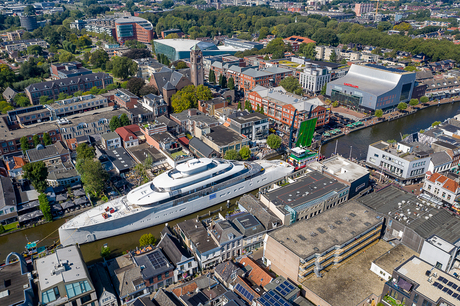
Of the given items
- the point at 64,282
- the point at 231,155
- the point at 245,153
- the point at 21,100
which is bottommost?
the point at 245,153

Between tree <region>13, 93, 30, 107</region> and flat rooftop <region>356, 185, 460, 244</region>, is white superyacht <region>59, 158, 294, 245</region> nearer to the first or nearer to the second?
flat rooftop <region>356, 185, 460, 244</region>

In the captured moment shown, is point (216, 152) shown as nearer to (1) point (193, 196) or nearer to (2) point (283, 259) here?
(1) point (193, 196)

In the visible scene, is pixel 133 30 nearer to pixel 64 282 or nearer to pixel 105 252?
pixel 105 252

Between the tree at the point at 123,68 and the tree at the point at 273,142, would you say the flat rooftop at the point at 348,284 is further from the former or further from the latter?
the tree at the point at 123,68

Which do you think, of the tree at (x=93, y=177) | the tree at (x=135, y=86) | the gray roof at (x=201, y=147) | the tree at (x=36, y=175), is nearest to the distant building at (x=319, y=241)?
the gray roof at (x=201, y=147)

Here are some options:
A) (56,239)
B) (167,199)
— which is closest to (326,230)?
(167,199)
